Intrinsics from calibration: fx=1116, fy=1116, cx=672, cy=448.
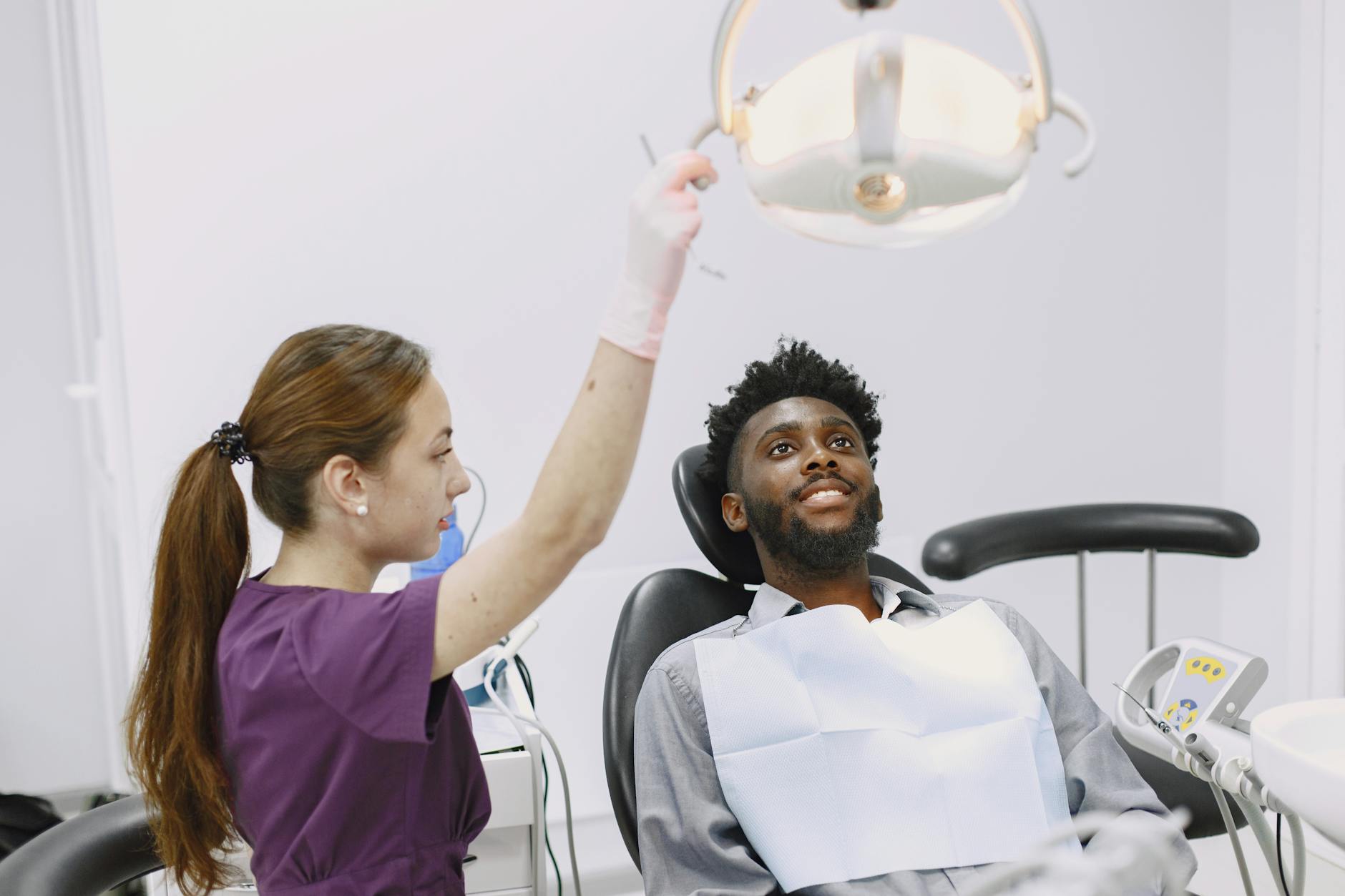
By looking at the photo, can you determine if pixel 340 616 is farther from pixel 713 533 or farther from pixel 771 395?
pixel 771 395

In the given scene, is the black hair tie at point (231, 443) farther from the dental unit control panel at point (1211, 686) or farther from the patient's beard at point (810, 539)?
the dental unit control panel at point (1211, 686)

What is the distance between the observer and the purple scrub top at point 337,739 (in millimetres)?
925

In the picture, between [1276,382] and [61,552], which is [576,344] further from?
[1276,382]

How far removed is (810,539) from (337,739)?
2.59 ft

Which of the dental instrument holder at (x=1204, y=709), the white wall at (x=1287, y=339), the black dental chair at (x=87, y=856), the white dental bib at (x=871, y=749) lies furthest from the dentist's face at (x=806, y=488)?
the white wall at (x=1287, y=339)

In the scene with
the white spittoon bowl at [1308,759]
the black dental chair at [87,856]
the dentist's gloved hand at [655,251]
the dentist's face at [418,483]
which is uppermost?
the dentist's gloved hand at [655,251]

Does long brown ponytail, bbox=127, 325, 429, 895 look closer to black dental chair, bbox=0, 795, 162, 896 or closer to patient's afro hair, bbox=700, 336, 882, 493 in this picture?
black dental chair, bbox=0, 795, 162, 896

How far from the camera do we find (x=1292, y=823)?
1.36 meters

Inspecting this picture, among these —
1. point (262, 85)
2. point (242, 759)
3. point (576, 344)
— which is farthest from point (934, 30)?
point (242, 759)

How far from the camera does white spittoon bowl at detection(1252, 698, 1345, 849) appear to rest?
0.97m

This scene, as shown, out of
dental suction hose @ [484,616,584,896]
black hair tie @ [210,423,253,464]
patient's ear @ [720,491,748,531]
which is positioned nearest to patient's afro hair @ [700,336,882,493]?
patient's ear @ [720,491,748,531]

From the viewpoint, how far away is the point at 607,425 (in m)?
0.86

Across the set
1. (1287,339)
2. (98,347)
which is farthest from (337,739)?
(1287,339)

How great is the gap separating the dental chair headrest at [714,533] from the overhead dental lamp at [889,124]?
0.94 meters
